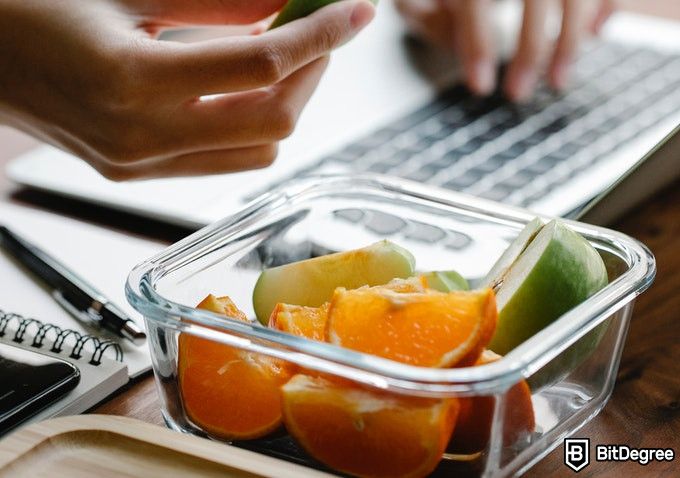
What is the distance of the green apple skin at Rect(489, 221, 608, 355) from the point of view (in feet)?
1.94

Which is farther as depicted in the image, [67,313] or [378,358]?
[67,313]

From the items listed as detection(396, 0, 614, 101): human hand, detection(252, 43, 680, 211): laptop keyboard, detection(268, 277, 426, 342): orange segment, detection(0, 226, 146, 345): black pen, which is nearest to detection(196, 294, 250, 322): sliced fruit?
detection(268, 277, 426, 342): orange segment

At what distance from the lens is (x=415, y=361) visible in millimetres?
525

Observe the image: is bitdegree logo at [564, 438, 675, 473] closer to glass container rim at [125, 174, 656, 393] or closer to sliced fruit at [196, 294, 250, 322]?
glass container rim at [125, 174, 656, 393]

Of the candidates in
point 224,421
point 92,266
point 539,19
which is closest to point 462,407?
point 224,421

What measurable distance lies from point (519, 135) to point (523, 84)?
0.46ft

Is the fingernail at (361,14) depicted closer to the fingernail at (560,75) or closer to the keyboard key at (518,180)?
the keyboard key at (518,180)

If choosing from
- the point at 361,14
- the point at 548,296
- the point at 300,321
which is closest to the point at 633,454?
the point at 548,296

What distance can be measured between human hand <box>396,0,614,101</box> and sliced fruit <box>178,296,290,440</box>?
0.74m

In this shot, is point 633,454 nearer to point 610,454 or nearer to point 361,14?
point 610,454

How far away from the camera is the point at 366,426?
514 millimetres

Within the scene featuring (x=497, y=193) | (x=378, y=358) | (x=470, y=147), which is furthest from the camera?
(x=470, y=147)

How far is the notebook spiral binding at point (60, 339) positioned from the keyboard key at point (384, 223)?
0.70 feet

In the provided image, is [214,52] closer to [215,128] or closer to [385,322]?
[215,128]
